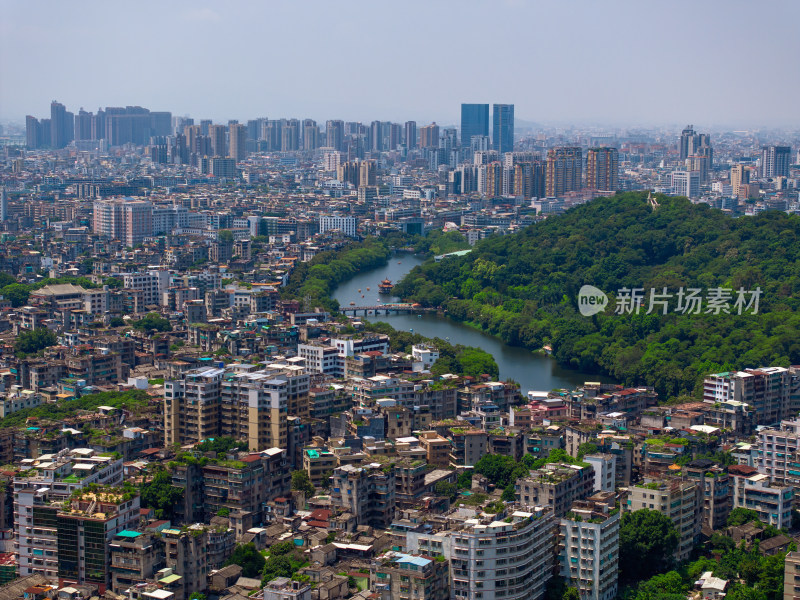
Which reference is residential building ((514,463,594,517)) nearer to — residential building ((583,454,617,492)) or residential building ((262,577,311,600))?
residential building ((583,454,617,492))

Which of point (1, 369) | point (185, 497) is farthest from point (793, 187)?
point (185, 497)

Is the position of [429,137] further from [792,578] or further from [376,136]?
[792,578]

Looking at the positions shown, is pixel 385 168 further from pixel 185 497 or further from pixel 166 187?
pixel 185 497

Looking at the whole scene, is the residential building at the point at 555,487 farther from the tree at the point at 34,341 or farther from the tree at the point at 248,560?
the tree at the point at 34,341

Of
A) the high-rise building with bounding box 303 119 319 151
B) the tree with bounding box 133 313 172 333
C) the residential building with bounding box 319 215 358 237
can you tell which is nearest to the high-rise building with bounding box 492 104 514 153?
the high-rise building with bounding box 303 119 319 151

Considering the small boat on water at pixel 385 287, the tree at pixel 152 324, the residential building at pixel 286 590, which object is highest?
the tree at pixel 152 324

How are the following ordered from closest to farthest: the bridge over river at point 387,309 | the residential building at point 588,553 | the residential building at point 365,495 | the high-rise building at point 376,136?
the residential building at point 588,553, the residential building at point 365,495, the bridge over river at point 387,309, the high-rise building at point 376,136

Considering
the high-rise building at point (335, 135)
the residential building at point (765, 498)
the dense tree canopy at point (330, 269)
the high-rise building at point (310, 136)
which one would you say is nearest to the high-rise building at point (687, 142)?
the high-rise building at point (335, 135)
